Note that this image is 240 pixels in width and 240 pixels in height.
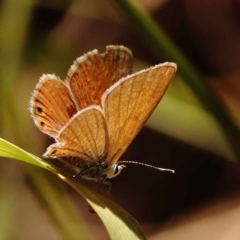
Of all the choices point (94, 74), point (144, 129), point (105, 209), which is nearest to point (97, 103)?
point (94, 74)

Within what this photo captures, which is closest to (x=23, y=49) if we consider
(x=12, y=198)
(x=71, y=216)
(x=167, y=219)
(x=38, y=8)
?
(x=38, y=8)

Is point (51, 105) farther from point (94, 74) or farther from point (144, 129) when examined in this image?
point (144, 129)

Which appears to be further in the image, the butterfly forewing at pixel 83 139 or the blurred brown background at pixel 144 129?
the blurred brown background at pixel 144 129

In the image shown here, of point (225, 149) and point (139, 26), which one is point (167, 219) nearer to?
point (225, 149)

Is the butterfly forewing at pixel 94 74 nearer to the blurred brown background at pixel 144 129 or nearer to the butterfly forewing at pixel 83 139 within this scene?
the butterfly forewing at pixel 83 139

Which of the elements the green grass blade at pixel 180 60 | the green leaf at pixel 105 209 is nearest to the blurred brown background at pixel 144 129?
the green grass blade at pixel 180 60

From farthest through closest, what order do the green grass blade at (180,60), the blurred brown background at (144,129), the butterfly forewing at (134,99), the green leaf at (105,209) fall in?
the blurred brown background at (144,129)
the green grass blade at (180,60)
the butterfly forewing at (134,99)
the green leaf at (105,209)
